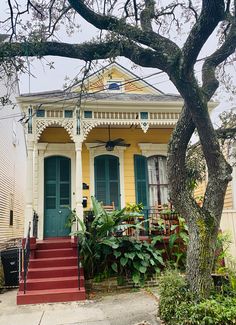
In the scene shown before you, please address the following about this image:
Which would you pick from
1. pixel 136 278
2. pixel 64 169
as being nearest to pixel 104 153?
pixel 64 169

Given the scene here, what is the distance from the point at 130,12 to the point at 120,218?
4.40 m

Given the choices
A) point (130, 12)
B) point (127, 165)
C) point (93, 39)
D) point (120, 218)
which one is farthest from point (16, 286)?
point (130, 12)

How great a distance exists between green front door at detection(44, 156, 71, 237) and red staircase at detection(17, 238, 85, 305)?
158 centimetres

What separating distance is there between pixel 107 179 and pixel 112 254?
10.5 feet

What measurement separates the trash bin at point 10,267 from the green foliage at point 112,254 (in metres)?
1.96

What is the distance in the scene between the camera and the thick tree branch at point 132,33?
454cm

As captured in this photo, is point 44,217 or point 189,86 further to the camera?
point 44,217

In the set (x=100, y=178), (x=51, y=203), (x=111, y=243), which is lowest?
(x=111, y=243)

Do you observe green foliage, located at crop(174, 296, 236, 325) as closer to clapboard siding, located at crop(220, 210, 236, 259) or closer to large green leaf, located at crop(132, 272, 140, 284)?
large green leaf, located at crop(132, 272, 140, 284)

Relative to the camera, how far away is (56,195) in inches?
377

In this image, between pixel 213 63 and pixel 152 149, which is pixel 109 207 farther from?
pixel 213 63

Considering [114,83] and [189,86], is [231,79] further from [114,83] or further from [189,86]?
[114,83]

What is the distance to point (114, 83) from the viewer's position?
11000 mm

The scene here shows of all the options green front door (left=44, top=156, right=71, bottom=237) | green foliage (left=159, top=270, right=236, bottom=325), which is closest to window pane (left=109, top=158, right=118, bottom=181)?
green front door (left=44, top=156, right=71, bottom=237)
